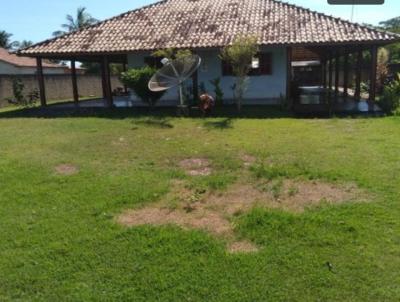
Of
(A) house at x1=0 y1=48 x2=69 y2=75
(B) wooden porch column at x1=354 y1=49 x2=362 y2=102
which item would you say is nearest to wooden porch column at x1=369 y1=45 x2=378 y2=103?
(B) wooden porch column at x1=354 y1=49 x2=362 y2=102

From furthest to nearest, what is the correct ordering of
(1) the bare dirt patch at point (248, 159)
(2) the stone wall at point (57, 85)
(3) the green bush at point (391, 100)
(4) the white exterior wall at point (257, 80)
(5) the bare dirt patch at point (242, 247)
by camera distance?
(2) the stone wall at point (57, 85) → (4) the white exterior wall at point (257, 80) → (3) the green bush at point (391, 100) → (1) the bare dirt patch at point (248, 159) → (5) the bare dirt patch at point (242, 247)

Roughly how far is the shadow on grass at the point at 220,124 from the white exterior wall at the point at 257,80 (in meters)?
4.53

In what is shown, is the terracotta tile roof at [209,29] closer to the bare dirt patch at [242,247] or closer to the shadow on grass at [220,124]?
the shadow on grass at [220,124]

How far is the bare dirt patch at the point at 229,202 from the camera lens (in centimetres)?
532

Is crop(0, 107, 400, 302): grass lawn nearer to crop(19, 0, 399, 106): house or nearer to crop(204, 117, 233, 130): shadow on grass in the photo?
crop(204, 117, 233, 130): shadow on grass

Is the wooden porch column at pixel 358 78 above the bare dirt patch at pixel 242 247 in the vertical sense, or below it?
above

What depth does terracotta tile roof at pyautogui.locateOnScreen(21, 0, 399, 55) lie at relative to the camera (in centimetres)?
1588

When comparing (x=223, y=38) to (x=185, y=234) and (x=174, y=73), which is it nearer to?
(x=174, y=73)

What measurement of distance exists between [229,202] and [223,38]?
11677 millimetres

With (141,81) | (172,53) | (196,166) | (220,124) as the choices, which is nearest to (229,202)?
(196,166)

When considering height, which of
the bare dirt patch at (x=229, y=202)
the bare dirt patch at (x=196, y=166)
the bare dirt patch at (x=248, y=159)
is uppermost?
the bare dirt patch at (x=248, y=159)

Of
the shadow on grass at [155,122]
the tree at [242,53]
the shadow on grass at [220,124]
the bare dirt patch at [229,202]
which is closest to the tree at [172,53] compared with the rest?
the tree at [242,53]

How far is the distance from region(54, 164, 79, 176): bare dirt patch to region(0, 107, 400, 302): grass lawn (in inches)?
4.9

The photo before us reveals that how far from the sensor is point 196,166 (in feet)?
26.2
